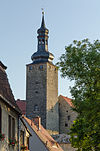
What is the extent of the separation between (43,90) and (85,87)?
2179 inches

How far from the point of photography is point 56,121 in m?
79.4

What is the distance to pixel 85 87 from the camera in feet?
73.9

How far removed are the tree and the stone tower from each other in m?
51.6

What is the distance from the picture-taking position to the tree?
2066 cm

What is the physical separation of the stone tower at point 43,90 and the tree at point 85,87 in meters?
51.6

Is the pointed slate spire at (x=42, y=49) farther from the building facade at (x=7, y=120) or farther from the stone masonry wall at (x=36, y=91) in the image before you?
the building facade at (x=7, y=120)

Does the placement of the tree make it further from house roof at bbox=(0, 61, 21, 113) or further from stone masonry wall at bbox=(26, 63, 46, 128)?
stone masonry wall at bbox=(26, 63, 46, 128)

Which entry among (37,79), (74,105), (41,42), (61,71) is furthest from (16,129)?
(41,42)

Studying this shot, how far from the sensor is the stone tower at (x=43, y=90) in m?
76.6

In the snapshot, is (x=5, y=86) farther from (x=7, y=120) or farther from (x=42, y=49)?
(x=42, y=49)

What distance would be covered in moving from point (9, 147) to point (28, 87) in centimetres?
6518

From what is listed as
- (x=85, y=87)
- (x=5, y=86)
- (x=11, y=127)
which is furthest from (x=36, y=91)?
(x=11, y=127)

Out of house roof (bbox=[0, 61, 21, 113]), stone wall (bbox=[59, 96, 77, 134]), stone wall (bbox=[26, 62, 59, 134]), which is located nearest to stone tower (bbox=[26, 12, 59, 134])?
stone wall (bbox=[26, 62, 59, 134])

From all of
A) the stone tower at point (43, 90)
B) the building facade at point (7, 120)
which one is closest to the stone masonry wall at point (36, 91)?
the stone tower at point (43, 90)
